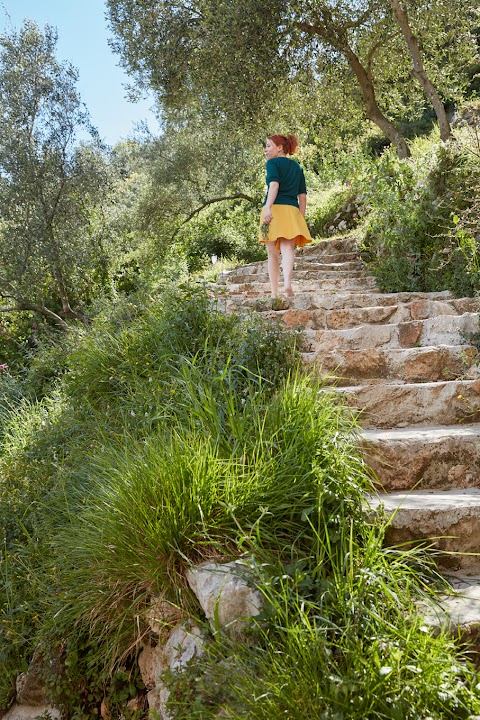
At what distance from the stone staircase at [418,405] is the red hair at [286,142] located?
1.58 m

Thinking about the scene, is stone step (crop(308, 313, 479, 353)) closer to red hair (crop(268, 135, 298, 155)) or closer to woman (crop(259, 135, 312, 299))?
woman (crop(259, 135, 312, 299))

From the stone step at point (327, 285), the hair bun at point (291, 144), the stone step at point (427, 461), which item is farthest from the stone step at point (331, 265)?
the stone step at point (427, 461)

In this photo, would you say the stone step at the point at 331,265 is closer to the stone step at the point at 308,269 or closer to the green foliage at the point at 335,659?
the stone step at the point at 308,269

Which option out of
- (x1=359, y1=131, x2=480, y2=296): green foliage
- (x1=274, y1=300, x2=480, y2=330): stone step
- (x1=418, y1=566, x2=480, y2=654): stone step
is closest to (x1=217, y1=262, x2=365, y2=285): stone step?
(x1=359, y1=131, x2=480, y2=296): green foliage

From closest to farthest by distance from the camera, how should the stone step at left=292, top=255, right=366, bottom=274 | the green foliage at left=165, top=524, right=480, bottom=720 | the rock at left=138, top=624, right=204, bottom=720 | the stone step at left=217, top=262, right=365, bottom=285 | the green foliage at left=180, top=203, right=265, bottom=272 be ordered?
the green foliage at left=165, top=524, right=480, bottom=720 → the rock at left=138, top=624, right=204, bottom=720 → the stone step at left=217, top=262, right=365, bottom=285 → the stone step at left=292, top=255, right=366, bottom=274 → the green foliage at left=180, top=203, right=265, bottom=272

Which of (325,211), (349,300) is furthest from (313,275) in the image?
(325,211)

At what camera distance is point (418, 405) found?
165 inches

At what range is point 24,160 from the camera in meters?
9.94

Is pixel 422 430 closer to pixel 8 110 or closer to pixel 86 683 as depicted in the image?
pixel 86 683

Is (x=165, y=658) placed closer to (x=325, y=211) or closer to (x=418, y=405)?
(x=418, y=405)

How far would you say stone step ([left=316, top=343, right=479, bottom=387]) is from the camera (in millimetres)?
4703

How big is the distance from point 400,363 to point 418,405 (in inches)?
26.3

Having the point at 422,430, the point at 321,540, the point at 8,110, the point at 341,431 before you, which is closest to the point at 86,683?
the point at 321,540

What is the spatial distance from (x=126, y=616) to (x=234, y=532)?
0.65m
